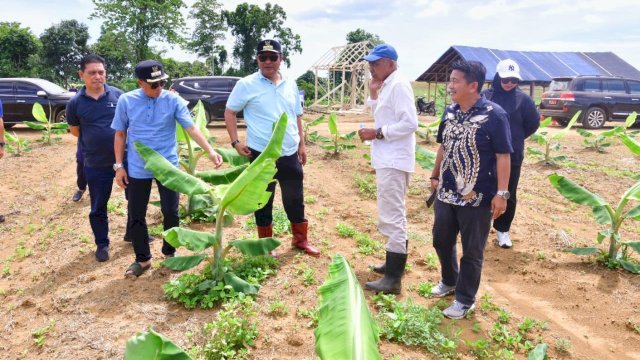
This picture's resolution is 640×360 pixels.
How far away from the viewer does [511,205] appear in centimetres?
487

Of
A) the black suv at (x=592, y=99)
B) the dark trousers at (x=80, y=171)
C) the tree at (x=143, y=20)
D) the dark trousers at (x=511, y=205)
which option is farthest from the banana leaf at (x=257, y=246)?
the tree at (x=143, y=20)

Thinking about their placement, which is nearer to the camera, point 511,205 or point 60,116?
point 511,205

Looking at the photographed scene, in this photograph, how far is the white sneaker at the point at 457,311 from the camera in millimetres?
3348

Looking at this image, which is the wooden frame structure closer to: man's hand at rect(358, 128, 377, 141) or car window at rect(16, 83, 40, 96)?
car window at rect(16, 83, 40, 96)

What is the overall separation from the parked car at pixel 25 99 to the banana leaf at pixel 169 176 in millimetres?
11614

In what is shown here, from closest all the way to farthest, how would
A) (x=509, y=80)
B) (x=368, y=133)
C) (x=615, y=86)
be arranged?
1. (x=368, y=133)
2. (x=509, y=80)
3. (x=615, y=86)

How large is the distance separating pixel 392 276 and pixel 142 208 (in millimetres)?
2165

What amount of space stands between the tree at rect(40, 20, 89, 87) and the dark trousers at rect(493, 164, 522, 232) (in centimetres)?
3495

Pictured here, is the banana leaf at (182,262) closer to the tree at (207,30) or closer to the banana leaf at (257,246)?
the banana leaf at (257,246)

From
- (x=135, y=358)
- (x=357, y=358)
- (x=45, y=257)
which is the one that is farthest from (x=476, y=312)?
(x=45, y=257)

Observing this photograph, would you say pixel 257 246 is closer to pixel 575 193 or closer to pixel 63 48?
pixel 575 193

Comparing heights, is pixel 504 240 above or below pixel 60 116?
below

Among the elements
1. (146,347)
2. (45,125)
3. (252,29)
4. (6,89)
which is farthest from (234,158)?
(252,29)

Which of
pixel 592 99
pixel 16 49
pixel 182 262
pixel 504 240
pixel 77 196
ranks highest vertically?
pixel 16 49
